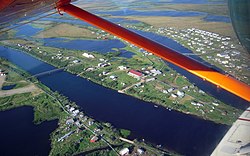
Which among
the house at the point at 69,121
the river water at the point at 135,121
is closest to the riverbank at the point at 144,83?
the river water at the point at 135,121

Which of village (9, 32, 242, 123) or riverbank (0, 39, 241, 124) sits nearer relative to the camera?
riverbank (0, 39, 241, 124)

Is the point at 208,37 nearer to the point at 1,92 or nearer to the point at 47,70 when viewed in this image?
the point at 47,70

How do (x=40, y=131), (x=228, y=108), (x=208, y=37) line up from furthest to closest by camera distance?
1. (x=208, y=37)
2. (x=40, y=131)
3. (x=228, y=108)

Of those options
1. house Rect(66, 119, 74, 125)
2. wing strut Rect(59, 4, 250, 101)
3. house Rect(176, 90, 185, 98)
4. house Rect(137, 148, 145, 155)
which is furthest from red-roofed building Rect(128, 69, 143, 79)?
wing strut Rect(59, 4, 250, 101)

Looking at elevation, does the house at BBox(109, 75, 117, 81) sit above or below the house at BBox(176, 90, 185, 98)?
below

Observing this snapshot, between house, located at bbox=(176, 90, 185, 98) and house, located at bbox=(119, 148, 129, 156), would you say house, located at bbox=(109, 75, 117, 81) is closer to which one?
house, located at bbox=(176, 90, 185, 98)

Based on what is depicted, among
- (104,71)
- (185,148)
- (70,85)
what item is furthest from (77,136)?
→ (104,71)

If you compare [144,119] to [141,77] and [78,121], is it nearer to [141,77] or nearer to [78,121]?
[78,121]

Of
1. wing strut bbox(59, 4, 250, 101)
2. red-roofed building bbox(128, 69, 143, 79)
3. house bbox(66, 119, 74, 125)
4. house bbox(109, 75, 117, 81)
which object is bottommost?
house bbox(66, 119, 74, 125)
